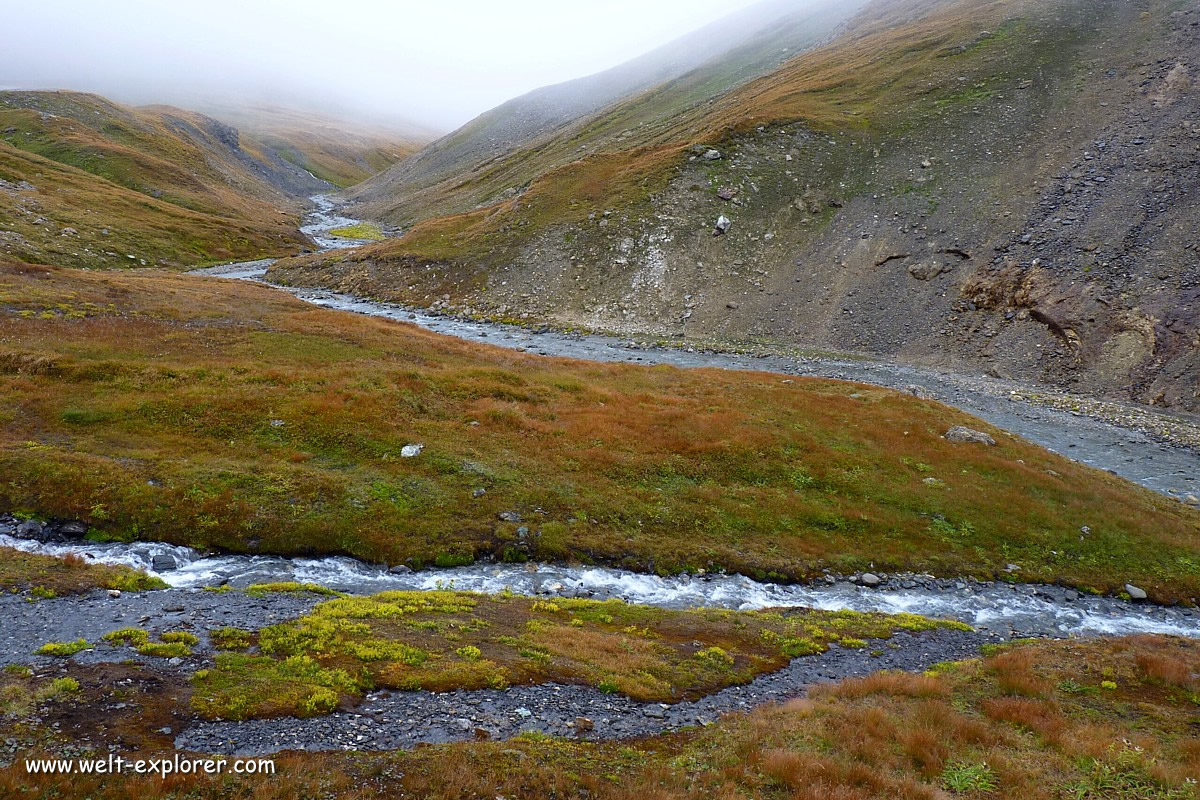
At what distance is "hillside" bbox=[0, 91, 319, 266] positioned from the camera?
8444 cm

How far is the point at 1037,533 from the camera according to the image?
31.0 m

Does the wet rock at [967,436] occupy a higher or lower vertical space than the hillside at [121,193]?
lower

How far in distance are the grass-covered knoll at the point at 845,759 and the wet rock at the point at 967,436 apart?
22.2 meters

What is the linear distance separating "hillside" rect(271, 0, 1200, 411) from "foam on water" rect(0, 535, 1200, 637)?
107 feet

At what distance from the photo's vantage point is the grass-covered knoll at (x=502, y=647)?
606 inches

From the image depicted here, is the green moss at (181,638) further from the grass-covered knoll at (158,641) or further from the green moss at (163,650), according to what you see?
the green moss at (163,650)

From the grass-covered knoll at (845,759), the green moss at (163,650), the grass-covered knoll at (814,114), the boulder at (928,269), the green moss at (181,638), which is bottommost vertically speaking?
the grass-covered knoll at (845,759)

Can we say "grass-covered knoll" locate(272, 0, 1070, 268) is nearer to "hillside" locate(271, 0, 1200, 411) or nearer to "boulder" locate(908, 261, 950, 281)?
"hillside" locate(271, 0, 1200, 411)

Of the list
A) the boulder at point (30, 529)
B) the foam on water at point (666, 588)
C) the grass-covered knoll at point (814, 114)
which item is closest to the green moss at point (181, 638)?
the foam on water at point (666, 588)

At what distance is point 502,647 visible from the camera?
18.8m

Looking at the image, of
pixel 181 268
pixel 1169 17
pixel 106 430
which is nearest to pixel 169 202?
pixel 181 268

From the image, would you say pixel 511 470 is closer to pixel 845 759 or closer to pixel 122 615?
pixel 122 615

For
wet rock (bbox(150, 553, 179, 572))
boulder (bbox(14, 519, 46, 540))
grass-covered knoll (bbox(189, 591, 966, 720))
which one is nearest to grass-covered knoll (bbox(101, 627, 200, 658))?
grass-covered knoll (bbox(189, 591, 966, 720))

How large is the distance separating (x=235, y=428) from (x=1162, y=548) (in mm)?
47892
